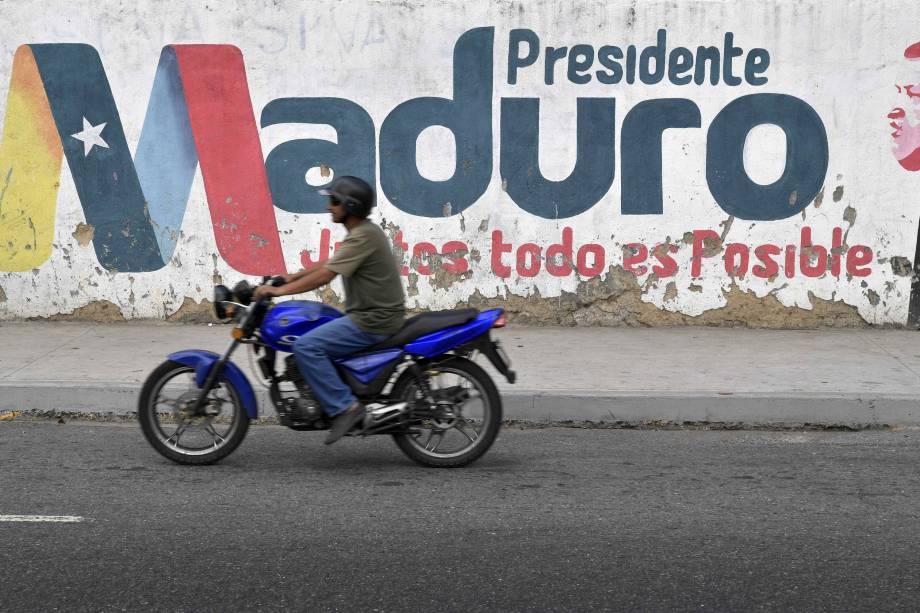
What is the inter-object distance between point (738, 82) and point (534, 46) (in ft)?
6.27

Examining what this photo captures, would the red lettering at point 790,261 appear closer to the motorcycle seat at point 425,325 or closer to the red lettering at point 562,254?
the red lettering at point 562,254

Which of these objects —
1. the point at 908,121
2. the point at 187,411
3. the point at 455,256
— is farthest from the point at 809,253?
the point at 187,411

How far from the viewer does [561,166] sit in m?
10.2

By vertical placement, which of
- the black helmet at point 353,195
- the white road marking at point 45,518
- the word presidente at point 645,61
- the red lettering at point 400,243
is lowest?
the white road marking at point 45,518

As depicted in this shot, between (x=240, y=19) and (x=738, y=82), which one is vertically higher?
(x=240, y=19)

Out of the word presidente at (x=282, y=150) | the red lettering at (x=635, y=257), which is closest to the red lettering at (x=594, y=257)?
the red lettering at (x=635, y=257)

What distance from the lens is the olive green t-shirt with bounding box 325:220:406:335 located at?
5977mm

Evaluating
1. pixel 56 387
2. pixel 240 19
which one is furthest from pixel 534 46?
pixel 56 387

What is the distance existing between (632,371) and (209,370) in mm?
3603

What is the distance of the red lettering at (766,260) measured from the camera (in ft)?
33.6

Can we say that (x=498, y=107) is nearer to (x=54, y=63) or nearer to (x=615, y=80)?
(x=615, y=80)

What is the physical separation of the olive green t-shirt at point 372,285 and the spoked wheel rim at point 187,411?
87 cm

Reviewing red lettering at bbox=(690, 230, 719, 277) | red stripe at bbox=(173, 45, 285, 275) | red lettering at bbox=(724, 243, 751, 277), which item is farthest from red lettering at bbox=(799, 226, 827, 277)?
red stripe at bbox=(173, 45, 285, 275)

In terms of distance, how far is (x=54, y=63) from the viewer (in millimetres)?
10211
